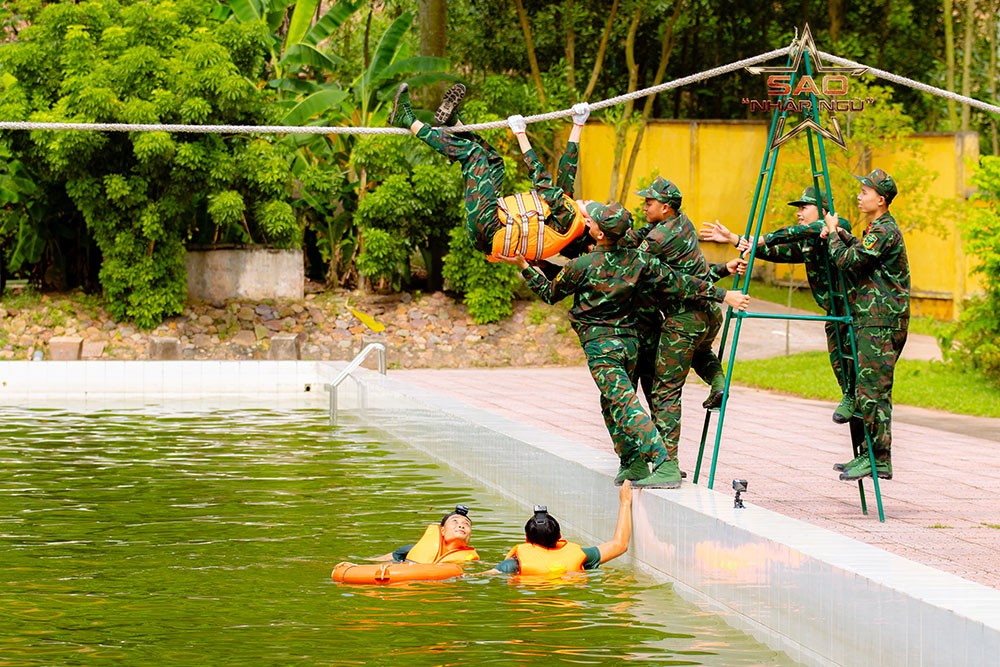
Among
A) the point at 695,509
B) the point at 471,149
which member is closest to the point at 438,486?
the point at 471,149

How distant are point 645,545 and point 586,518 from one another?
4.21ft

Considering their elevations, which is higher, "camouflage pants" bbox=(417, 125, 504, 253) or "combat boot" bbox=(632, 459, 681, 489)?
"camouflage pants" bbox=(417, 125, 504, 253)

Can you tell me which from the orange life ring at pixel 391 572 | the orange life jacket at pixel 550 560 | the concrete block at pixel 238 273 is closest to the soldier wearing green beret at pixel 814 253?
the orange life jacket at pixel 550 560

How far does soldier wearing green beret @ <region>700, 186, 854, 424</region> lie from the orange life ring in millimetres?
2532

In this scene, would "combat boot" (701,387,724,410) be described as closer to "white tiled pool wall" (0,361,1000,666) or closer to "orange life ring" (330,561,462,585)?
"white tiled pool wall" (0,361,1000,666)

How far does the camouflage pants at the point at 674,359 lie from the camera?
32.1 feet

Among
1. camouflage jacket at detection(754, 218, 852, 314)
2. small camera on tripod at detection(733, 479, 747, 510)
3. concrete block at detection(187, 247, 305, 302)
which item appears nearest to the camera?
small camera on tripod at detection(733, 479, 747, 510)

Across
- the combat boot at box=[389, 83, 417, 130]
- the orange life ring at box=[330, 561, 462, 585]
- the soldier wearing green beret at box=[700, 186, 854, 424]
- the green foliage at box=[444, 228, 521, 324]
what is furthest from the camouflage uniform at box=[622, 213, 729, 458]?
the green foliage at box=[444, 228, 521, 324]

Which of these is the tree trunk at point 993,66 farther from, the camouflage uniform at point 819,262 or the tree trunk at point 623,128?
the camouflage uniform at point 819,262

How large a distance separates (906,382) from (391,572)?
485 inches

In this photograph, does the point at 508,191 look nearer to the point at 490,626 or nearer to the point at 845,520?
the point at 845,520

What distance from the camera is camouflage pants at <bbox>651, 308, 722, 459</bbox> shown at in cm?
979

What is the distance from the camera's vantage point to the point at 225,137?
2520 centimetres

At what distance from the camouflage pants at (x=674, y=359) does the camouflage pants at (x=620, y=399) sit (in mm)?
466
